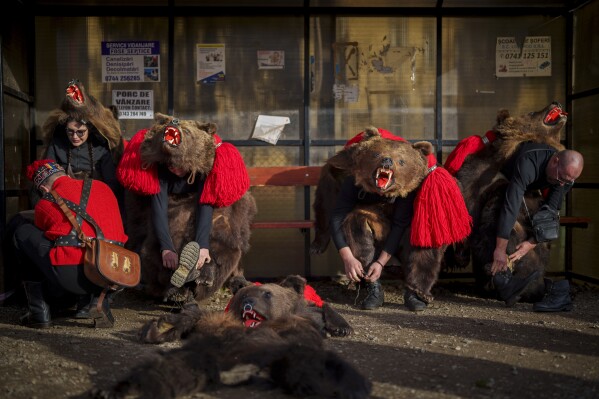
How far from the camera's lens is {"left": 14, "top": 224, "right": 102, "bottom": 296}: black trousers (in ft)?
15.1

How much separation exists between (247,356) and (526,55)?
4.76 meters

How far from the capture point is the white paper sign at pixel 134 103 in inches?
264

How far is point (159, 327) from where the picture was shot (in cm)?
438

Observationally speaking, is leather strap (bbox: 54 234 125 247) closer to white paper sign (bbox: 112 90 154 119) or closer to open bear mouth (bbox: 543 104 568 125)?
white paper sign (bbox: 112 90 154 119)

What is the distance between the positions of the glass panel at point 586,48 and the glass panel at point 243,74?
270 cm

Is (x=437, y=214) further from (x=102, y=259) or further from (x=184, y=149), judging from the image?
(x=102, y=259)

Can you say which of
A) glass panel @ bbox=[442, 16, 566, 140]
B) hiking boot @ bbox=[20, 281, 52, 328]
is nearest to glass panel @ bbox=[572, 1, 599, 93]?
glass panel @ bbox=[442, 16, 566, 140]

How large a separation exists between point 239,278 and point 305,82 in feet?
9.19

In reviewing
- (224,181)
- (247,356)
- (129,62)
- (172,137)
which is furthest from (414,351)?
(129,62)

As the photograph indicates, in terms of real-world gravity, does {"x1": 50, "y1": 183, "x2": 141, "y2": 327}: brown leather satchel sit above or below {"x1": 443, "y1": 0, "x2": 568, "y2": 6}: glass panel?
below

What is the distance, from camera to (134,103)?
672 centimetres

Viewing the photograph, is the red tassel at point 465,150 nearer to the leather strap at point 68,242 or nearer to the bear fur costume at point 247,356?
the bear fur costume at point 247,356

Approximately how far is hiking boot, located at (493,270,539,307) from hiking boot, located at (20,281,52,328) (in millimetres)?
3476

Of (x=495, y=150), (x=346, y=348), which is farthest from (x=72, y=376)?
(x=495, y=150)
